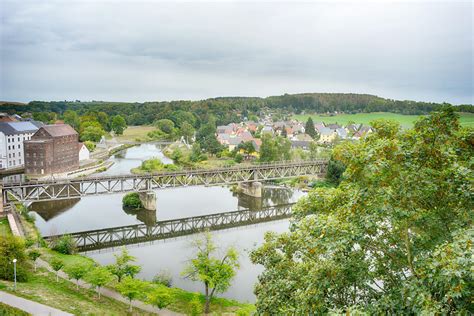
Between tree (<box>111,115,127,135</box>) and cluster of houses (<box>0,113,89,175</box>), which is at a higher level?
tree (<box>111,115,127,135</box>)

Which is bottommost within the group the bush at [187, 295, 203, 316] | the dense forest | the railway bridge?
the bush at [187, 295, 203, 316]

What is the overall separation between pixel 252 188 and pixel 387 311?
37424 mm

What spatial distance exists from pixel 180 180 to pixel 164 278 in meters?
19.7

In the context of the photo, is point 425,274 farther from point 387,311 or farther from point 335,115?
point 335,115

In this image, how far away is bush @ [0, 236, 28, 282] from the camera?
17.9m

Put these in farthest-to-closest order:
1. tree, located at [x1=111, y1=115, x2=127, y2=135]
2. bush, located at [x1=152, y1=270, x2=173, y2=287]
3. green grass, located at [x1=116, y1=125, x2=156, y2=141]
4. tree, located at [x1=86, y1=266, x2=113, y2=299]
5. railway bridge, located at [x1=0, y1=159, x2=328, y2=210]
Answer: green grass, located at [x1=116, y1=125, x2=156, y2=141] → tree, located at [x1=111, y1=115, x2=127, y2=135] → railway bridge, located at [x1=0, y1=159, x2=328, y2=210] → bush, located at [x1=152, y1=270, x2=173, y2=287] → tree, located at [x1=86, y1=266, x2=113, y2=299]

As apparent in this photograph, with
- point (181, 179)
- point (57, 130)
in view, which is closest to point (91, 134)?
point (57, 130)

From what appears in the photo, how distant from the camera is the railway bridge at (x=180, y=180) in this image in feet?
113

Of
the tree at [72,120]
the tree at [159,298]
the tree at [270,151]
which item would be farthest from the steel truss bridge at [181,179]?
the tree at [72,120]

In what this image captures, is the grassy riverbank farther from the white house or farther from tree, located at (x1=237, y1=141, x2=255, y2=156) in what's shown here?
the white house

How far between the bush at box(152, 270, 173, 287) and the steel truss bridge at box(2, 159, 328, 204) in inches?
530

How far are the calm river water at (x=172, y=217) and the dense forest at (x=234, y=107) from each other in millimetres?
66193

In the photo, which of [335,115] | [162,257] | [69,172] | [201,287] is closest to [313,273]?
[201,287]

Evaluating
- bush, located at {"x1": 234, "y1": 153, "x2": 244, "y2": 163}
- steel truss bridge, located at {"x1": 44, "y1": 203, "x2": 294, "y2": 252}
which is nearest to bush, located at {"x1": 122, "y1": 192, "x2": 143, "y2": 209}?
steel truss bridge, located at {"x1": 44, "y1": 203, "x2": 294, "y2": 252}
